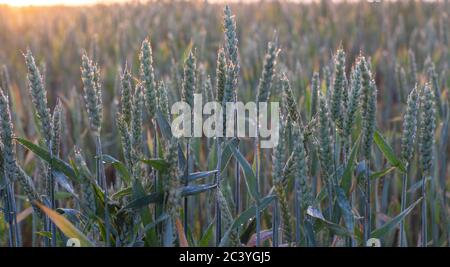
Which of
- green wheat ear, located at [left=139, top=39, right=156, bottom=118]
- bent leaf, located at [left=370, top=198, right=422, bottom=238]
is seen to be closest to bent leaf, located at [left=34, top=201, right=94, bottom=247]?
green wheat ear, located at [left=139, top=39, right=156, bottom=118]

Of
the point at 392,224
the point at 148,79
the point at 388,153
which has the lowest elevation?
the point at 392,224

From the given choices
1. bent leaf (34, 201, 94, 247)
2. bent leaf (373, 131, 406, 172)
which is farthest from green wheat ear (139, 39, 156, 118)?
bent leaf (373, 131, 406, 172)

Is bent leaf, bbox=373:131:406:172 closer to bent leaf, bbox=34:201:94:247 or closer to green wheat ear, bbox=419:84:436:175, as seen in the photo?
green wheat ear, bbox=419:84:436:175

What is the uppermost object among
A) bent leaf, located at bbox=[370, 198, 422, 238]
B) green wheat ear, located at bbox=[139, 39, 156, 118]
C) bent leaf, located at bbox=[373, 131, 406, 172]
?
green wheat ear, located at bbox=[139, 39, 156, 118]

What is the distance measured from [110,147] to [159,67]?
0.77 m

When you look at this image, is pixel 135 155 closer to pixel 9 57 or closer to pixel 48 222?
pixel 48 222

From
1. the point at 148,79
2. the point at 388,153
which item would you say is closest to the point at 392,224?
the point at 388,153

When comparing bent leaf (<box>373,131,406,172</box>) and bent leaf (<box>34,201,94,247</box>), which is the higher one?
bent leaf (<box>373,131,406,172</box>)

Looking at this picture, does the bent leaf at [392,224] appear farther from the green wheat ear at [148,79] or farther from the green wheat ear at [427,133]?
the green wheat ear at [148,79]

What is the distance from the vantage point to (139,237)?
40.7 inches

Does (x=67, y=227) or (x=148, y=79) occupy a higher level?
(x=148, y=79)

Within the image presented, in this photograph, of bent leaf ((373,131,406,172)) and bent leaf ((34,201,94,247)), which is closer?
bent leaf ((34,201,94,247))

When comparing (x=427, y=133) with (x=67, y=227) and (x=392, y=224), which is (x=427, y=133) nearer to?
(x=392, y=224)
